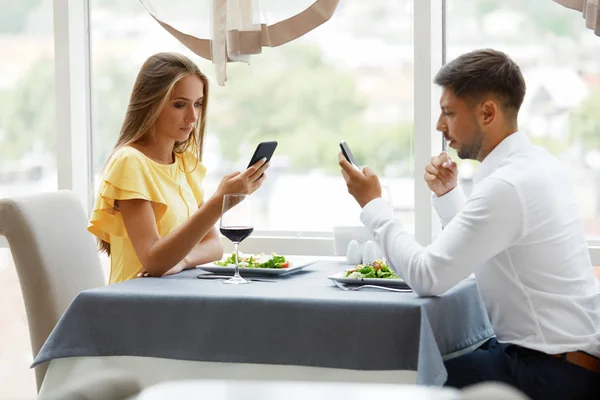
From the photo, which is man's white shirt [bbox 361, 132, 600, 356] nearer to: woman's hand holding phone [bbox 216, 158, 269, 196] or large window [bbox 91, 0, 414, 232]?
woman's hand holding phone [bbox 216, 158, 269, 196]

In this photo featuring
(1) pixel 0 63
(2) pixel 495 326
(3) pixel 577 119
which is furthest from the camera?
(1) pixel 0 63

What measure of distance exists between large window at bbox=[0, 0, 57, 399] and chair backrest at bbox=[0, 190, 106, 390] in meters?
1.22

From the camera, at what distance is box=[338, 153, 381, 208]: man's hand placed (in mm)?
2074

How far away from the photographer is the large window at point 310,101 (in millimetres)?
3234

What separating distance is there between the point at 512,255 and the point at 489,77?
451 millimetres

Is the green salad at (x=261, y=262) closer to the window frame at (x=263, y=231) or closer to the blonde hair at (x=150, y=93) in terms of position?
the blonde hair at (x=150, y=93)

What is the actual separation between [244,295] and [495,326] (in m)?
0.60

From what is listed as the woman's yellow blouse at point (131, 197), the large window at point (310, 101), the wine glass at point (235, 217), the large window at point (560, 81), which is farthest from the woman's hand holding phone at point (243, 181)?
the large window at point (560, 81)

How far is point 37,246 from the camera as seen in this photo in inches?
90.8

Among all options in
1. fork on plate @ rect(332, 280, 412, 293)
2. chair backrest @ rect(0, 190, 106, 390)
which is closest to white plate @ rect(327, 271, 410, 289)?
fork on plate @ rect(332, 280, 412, 293)

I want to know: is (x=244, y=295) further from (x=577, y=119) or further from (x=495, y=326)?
(x=577, y=119)

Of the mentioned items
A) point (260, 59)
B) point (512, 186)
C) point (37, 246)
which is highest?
point (260, 59)

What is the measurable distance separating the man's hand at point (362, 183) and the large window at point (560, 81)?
1170mm

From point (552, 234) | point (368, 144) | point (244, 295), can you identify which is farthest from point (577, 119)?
point (244, 295)
